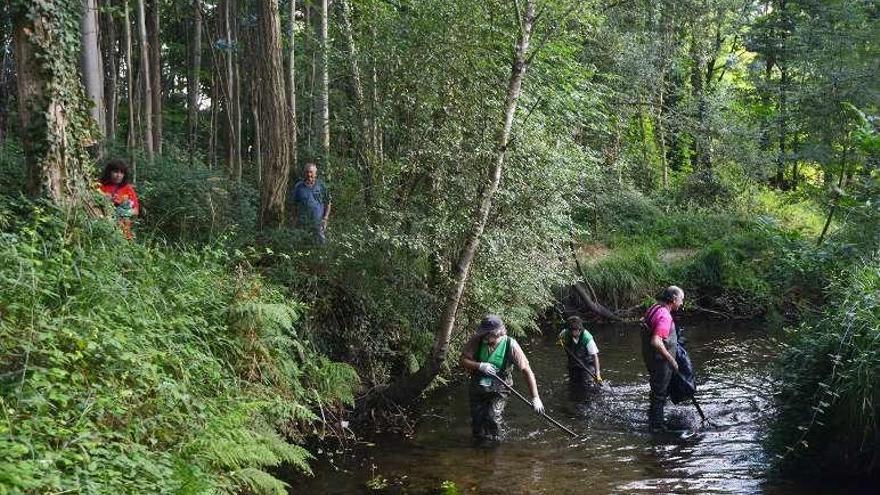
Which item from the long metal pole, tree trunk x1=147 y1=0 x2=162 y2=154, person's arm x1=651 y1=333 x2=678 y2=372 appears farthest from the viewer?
tree trunk x1=147 y1=0 x2=162 y2=154

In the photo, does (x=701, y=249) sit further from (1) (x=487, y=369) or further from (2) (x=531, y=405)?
(1) (x=487, y=369)

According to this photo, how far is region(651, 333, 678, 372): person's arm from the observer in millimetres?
9174

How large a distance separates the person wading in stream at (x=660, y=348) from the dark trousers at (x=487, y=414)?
1982 mm

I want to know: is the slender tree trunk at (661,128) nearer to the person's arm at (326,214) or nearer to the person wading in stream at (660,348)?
the person wading in stream at (660,348)

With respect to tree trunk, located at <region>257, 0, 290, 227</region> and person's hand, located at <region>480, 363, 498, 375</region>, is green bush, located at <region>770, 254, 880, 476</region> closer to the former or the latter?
person's hand, located at <region>480, 363, 498, 375</region>

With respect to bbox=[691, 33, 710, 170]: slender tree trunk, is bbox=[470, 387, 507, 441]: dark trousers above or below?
below

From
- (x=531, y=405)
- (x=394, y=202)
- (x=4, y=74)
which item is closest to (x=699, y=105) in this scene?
(x=394, y=202)

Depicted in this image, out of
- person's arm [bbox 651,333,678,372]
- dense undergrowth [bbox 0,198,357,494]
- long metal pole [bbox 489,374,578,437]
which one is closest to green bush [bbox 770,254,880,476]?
person's arm [bbox 651,333,678,372]

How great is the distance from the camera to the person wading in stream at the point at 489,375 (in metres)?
8.82

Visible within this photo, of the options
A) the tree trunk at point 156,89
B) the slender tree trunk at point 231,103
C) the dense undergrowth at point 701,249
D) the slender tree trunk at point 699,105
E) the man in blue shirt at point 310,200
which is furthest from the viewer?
the slender tree trunk at point 699,105

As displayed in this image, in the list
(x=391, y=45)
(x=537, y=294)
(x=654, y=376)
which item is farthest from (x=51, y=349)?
(x=537, y=294)

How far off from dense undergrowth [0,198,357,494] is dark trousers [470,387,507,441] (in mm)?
1801

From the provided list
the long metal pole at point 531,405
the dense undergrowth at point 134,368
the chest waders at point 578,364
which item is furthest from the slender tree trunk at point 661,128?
the dense undergrowth at point 134,368

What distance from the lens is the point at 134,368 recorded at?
17.6ft
